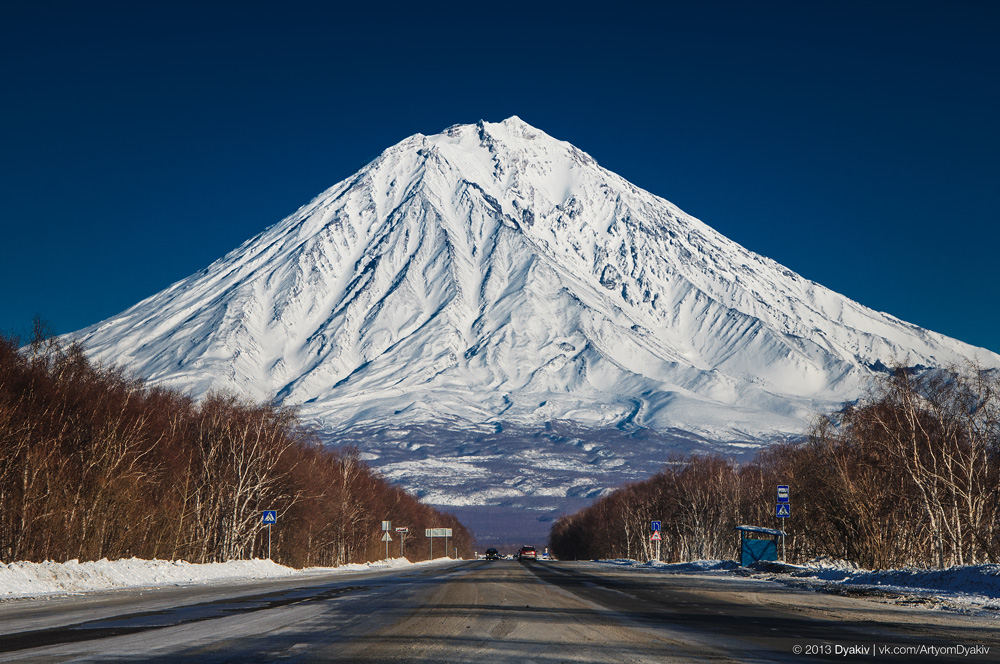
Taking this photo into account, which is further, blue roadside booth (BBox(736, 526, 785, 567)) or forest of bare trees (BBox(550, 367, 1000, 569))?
blue roadside booth (BBox(736, 526, 785, 567))

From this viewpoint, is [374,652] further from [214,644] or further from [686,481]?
[686,481]

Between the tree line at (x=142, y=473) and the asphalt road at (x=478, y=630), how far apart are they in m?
14.1

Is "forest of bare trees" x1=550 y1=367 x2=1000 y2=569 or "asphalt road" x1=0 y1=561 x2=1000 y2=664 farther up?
"forest of bare trees" x1=550 y1=367 x2=1000 y2=569

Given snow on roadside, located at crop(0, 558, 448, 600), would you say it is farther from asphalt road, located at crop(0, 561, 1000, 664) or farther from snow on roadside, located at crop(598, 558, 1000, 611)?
snow on roadside, located at crop(598, 558, 1000, 611)

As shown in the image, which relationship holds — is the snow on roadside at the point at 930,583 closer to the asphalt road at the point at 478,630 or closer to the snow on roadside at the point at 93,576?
the asphalt road at the point at 478,630

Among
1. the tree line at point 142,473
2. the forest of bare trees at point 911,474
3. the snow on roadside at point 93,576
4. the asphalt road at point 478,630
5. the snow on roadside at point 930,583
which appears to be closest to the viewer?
the asphalt road at point 478,630

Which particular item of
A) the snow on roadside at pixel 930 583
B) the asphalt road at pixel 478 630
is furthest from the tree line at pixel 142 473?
the snow on roadside at pixel 930 583

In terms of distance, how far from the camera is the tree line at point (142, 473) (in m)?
37.2

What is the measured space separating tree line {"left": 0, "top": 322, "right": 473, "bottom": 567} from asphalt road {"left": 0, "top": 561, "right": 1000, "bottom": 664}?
14064 millimetres

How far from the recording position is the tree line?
1463 inches

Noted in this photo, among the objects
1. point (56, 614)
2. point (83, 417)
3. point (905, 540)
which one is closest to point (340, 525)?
point (83, 417)

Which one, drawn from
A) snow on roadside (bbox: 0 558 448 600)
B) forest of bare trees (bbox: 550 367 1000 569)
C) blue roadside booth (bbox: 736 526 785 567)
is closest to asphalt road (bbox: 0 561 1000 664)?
snow on roadside (bbox: 0 558 448 600)

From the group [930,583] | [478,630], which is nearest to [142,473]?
[478,630]

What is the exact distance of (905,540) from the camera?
166 feet
